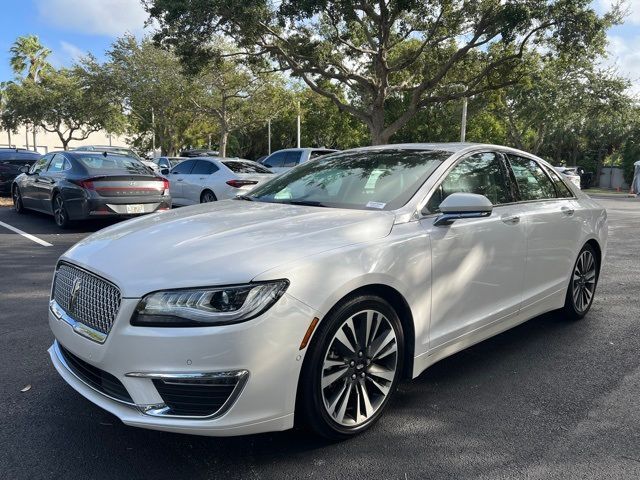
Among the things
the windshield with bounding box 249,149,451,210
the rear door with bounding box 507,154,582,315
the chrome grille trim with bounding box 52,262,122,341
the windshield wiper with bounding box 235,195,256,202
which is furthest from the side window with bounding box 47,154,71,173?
the rear door with bounding box 507,154,582,315

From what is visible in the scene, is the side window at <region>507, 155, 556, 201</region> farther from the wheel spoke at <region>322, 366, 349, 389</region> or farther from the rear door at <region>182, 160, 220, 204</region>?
the rear door at <region>182, 160, 220, 204</region>

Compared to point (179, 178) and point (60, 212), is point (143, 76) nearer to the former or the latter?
point (179, 178)

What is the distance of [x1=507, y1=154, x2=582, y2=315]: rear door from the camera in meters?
3.96

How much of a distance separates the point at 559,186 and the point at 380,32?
595 inches

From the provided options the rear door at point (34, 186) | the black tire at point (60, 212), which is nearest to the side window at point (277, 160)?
the rear door at point (34, 186)

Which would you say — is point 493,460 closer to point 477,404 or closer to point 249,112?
point 477,404

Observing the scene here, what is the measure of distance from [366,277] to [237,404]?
877 millimetres

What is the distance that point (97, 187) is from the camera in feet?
29.6

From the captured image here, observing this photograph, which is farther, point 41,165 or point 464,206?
point 41,165

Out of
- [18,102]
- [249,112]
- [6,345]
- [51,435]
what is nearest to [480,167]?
[51,435]

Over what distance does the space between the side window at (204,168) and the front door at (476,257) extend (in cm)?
965

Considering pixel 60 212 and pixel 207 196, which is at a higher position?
pixel 207 196

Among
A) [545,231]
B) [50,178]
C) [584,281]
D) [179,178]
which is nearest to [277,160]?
[179,178]

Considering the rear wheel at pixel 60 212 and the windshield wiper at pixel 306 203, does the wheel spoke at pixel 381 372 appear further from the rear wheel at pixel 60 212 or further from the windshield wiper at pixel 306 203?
the rear wheel at pixel 60 212
